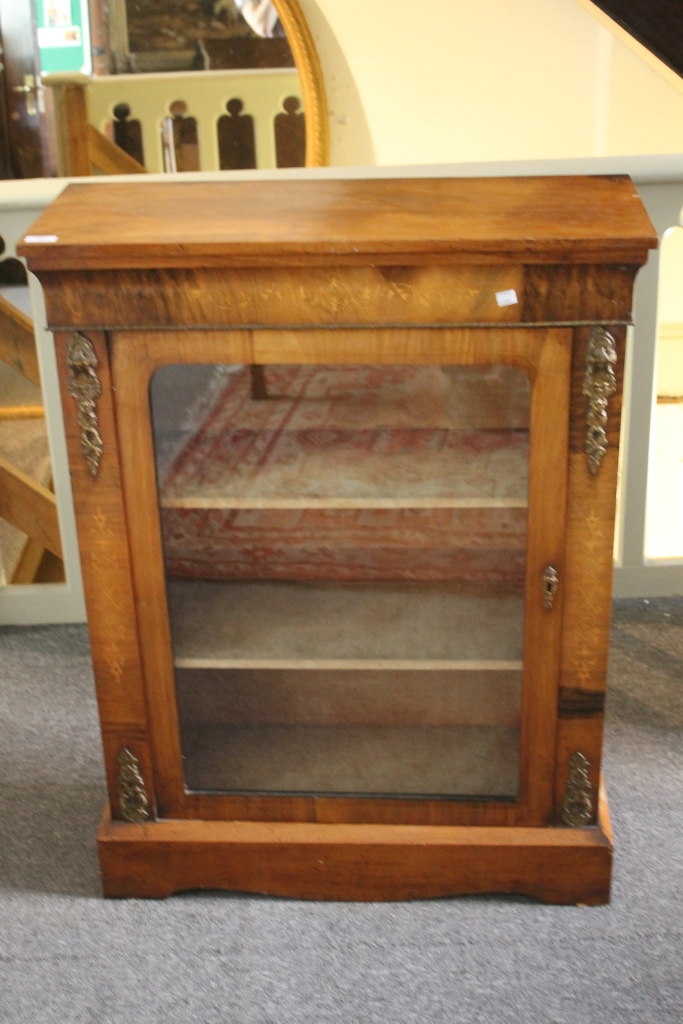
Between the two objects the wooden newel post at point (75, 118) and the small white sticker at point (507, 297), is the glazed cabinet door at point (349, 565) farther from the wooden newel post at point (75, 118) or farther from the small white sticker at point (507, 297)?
the wooden newel post at point (75, 118)

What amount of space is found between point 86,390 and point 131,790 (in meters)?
0.55

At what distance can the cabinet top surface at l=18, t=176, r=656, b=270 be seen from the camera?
43.6 inches

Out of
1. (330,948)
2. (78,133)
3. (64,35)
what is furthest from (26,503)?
(64,35)

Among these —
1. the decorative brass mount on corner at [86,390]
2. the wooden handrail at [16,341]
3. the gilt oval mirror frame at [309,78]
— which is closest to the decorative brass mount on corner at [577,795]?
the decorative brass mount on corner at [86,390]

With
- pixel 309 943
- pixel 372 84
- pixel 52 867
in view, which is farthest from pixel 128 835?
pixel 372 84

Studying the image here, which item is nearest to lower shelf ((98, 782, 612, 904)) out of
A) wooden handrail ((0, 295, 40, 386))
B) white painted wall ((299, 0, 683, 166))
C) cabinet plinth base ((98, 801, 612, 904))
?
cabinet plinth base ((98, 801, 612, 904))

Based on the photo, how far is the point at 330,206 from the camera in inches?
49.6

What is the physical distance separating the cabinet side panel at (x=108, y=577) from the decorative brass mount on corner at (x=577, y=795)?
1.85 feet

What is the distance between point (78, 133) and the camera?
3049 mm

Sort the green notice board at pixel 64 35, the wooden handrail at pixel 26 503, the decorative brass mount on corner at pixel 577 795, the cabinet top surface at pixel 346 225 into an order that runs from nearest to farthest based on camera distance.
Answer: the cabinet top surface at pixel 346 225, the decorative brass mount on corner at pixel 577 795, the wooden handrail at pixel 26 503, the green notice board at pixel 64 35

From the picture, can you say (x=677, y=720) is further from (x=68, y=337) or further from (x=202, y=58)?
(x=202, y=58)

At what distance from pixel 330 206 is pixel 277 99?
80.4 inches

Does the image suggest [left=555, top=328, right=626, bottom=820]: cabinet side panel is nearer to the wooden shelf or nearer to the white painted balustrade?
the wooden shelf

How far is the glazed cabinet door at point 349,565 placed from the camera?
120 cm
